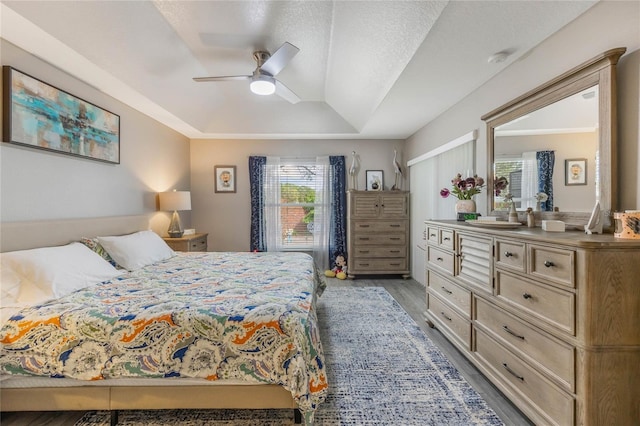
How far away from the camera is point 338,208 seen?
516 cm

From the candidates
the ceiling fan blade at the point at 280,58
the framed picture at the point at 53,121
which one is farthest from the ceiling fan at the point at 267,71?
the framed picture at the point at 53,121

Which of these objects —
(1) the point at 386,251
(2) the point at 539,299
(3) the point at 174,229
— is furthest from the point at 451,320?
(3) the point at 174,229

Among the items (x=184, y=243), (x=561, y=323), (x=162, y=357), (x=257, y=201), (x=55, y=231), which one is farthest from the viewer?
(x=257, y=201)

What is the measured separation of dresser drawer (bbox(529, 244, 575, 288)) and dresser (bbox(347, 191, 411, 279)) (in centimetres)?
322

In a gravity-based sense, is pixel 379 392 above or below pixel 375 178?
below

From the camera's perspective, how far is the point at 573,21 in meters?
1.82

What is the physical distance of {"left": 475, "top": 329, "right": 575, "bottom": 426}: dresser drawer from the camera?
1401mm

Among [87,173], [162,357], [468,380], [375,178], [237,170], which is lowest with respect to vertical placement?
[468,380]

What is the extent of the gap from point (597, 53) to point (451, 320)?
2.11m

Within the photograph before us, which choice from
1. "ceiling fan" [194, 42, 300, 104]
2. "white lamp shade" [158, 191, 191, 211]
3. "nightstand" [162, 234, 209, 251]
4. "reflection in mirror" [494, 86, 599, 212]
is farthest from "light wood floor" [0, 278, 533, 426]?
"ceiling fan" [194, 42, 300, 104]

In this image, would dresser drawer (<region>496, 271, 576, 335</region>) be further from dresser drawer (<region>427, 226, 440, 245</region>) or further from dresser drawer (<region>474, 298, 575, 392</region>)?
dresser drawer (<region>427, 226, 440, 245</region>)

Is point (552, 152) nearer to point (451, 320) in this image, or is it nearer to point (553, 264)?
point (553, 264)

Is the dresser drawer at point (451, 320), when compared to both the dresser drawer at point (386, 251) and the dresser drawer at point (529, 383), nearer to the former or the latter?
the dresser drawer at point (529, 383)

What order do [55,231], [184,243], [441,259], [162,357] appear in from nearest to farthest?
[162,357], [55,231], [441,259], [184,243]
